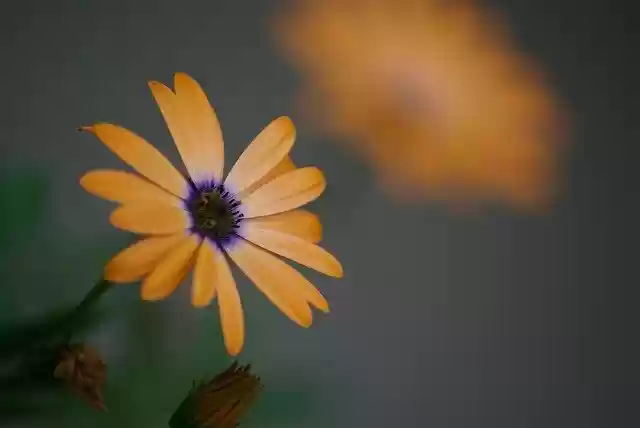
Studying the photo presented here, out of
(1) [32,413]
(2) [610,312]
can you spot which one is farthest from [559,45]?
(1) [32,413]

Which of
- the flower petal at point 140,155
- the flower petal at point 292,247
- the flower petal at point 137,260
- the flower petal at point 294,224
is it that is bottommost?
the flower petal at point 137,260

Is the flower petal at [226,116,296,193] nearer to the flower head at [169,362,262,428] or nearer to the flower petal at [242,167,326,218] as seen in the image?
the flower petal at [242,167,326,218]

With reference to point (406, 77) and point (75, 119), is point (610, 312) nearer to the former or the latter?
point (406, 77)

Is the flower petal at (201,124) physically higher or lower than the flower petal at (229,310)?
higher

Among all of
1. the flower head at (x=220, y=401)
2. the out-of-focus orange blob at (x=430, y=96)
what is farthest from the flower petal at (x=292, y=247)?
the out-of-focus orange blob at (x=430, y=96)

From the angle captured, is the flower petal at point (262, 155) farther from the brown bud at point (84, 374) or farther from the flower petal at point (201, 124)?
the brown bud at point (84, 374)

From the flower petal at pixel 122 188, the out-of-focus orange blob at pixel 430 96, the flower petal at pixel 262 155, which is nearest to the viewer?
the flower petal at pixel 122 188

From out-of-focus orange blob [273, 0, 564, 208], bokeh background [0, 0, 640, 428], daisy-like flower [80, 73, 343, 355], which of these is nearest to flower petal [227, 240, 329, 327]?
daisy-like flower [80, 73, 343, 355]
